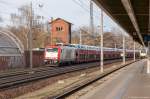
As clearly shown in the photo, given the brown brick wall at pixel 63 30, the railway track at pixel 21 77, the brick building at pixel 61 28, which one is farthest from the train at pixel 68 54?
the brick building at pixel 61 28

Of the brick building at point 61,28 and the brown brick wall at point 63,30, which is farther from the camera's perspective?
the brick building at point 61,28

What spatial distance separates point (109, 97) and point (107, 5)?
1281 centimetres

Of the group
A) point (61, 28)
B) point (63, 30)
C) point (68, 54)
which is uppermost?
point (61, 28)

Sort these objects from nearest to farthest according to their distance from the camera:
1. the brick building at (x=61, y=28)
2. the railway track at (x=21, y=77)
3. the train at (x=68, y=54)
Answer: the railway track at (x=21, y=77), the train at (x=68, y=54), the brick building at (x=61, y=28)

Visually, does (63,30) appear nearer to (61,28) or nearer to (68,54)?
(61,28)

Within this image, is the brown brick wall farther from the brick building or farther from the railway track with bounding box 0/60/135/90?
the railway track with bounding box 0/60/135/90

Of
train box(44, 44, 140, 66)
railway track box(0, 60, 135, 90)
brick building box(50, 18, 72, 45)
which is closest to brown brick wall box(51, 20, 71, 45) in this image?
brick building box(50, 18, 72, 45)

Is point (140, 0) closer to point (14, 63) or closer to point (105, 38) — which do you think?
point (14, 63)

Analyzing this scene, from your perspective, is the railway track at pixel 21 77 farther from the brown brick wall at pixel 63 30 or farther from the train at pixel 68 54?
the brown brick wall at pixel 63 30

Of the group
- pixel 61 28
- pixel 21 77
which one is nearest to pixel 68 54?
pixel 21 77

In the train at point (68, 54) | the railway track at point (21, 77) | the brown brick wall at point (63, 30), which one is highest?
the brown brick wall at point (63, 30)

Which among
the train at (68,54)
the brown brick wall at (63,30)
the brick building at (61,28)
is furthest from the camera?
the brick building at (61,28)

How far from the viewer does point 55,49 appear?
188 feet

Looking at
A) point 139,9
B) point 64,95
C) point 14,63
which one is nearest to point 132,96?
point 64,95
